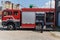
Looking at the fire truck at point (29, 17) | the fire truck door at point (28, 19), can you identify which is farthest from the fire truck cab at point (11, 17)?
the fire truck door at point (28, 19)

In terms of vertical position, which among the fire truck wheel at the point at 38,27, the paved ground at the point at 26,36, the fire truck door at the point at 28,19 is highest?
the fire truck door at the point at 28,19

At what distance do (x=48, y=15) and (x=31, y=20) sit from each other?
2199 millimetres

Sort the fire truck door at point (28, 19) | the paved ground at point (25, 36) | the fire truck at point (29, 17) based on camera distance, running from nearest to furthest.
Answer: the paved ground at point (25, 36)
the fire truck at point (29, 17)
the fire truck door at point (28, 19)

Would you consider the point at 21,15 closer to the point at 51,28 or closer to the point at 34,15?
the point at 34,15

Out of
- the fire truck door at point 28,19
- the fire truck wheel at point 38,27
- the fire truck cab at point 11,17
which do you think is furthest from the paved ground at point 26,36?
the fire truck cab at point 11,17

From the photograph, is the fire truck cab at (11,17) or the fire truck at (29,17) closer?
the fire truck at (29,17)

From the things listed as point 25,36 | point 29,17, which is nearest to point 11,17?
point 29,17

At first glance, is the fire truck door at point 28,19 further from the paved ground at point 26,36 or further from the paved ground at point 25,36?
the paved ground at point 25,36

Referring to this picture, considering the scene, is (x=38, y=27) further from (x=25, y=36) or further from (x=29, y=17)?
(x=25, y=36)

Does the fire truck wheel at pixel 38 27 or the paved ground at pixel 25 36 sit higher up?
the fire truck wheel at pixel 38 27

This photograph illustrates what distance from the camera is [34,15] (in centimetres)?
2858

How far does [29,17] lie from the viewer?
28.6 m

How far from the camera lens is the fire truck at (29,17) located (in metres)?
28.5

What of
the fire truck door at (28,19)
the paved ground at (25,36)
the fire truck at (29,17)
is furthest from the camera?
the fire truck door at (28,19)
